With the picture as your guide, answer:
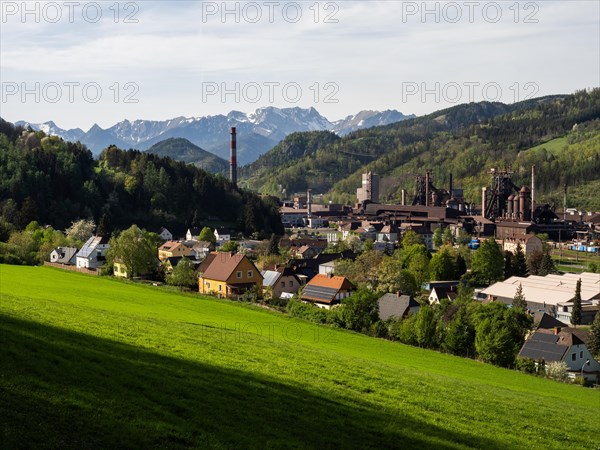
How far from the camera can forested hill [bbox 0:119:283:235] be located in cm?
8212

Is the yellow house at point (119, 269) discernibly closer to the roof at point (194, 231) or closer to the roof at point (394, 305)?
the roof at point (394, 305)

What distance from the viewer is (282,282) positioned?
46219 mm

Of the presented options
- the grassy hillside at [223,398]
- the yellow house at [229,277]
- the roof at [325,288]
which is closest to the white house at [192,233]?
the yellow house at [229,277]

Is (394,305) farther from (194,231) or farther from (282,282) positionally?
(194,231)

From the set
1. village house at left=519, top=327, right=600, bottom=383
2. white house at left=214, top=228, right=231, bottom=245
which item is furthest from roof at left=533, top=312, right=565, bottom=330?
white house at left=214, top=228, right=231, bottom=245

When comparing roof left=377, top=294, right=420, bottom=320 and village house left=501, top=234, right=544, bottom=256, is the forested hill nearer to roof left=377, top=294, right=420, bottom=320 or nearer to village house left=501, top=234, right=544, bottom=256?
village house left=501, top=234, right=544, bottom=256

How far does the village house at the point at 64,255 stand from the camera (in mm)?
55438

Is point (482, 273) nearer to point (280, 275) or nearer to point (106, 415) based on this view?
point (280, 275)

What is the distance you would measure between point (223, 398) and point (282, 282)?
113 feet

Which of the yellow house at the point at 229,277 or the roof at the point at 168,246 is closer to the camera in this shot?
the yellow house at the point at 229,277

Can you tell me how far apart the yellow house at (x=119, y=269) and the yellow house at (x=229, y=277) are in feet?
23.0

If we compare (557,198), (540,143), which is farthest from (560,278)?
(540,143)

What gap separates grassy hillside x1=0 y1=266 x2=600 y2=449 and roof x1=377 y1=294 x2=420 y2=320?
14.0m

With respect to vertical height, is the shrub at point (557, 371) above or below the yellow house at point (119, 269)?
below
